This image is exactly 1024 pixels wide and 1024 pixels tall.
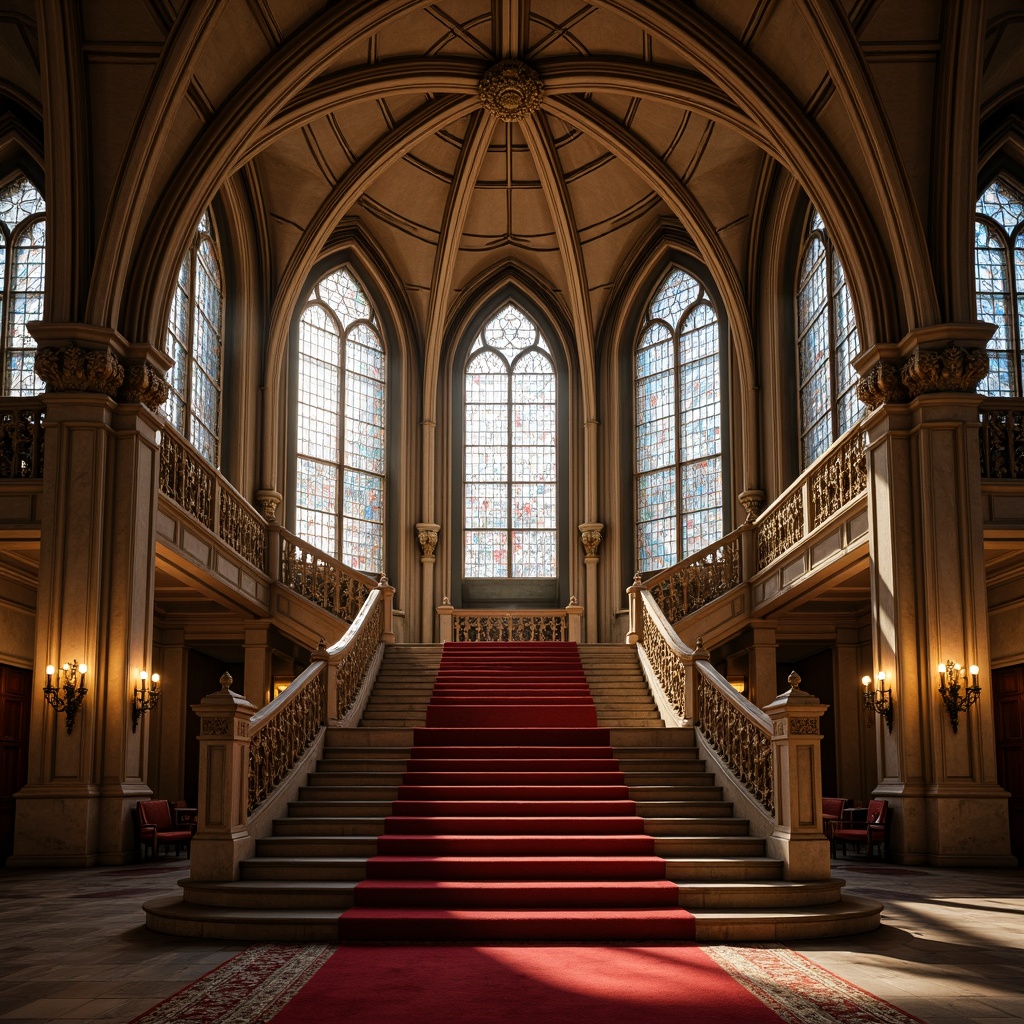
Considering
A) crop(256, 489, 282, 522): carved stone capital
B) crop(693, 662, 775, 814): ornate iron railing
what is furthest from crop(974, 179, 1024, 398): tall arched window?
crop(256, 489, 282, 522): carved stone capital

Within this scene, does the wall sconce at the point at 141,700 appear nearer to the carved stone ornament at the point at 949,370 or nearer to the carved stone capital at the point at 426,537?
the carved stone ornament at the point at 949,370

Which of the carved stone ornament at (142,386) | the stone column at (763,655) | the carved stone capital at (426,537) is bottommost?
the stone column at (763,655)

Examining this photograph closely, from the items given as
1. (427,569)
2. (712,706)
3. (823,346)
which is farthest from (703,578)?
(712,706)

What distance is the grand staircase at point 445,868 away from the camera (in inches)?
316

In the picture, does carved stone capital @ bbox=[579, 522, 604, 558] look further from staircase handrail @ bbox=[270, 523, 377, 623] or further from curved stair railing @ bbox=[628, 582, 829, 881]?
curved stair railing @ bbox=[628, 582, 829, 881]

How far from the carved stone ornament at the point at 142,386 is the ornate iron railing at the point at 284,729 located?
3.80 m

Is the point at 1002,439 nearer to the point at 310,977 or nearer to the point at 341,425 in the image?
the point at 310,977

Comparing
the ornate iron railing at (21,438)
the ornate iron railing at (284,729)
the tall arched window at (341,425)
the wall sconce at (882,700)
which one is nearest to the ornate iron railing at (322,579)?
the tall arched window at (341,425)

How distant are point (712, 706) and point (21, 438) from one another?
847cm

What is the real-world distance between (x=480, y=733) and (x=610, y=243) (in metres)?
13.2

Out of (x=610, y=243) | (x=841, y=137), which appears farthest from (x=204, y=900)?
(x=610, y=243)

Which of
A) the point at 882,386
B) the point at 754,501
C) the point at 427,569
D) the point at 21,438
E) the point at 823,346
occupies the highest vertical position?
the point at 823,346

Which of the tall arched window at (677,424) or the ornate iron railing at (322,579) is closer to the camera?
the ornate iron railing at (322,579)

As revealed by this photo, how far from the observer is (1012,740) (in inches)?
616
